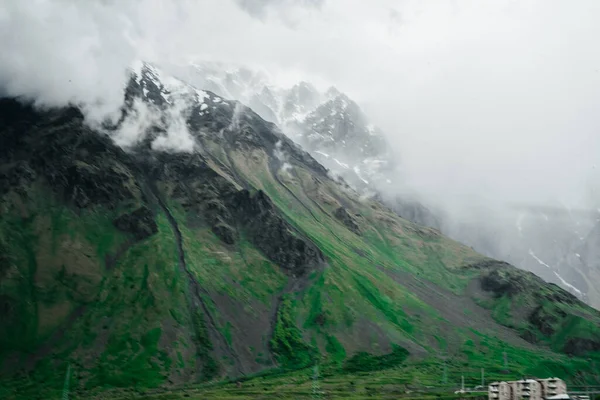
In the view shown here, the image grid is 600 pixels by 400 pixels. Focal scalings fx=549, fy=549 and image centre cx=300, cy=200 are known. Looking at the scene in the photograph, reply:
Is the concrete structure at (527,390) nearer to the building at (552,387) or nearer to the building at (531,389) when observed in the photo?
the building at (531,389)

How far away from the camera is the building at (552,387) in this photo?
7824 cm

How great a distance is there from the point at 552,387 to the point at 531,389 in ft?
9.91

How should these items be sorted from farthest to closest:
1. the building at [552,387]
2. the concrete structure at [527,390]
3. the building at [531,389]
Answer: the concrete structure at [527,390] < the building at [531,389] < the building at [552,387]

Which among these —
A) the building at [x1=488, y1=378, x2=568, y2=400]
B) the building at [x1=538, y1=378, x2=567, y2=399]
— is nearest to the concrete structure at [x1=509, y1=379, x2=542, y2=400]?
the building at [x1=488, y1=378, x2=568, y2=400]

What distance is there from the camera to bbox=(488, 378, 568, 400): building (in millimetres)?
79562

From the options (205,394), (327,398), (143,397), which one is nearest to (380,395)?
(327,398)

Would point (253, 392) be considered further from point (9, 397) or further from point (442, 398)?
point (9, 397)

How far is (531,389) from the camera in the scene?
8169cm

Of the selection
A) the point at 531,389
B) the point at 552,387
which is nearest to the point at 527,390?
the point at 531,389


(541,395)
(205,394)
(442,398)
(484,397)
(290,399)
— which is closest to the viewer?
(541,395)

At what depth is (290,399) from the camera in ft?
609

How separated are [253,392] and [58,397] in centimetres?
7087

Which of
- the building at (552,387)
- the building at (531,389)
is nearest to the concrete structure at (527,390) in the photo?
the building at (531,389)

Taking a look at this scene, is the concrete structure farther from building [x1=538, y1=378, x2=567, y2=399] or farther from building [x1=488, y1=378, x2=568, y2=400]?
building [x1=538, y1=378, x2=567, y2=399]
